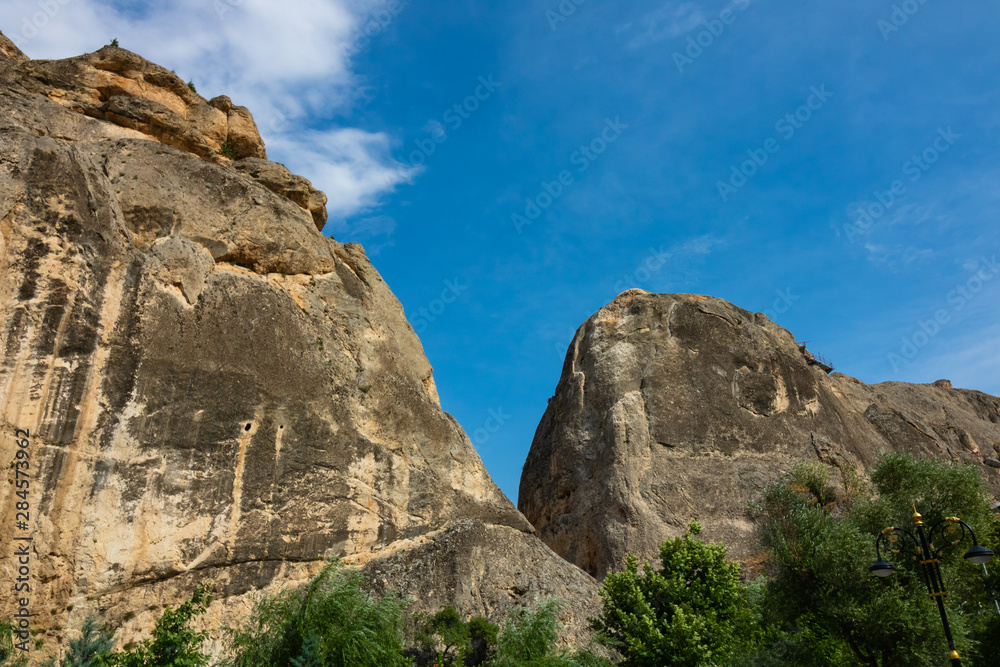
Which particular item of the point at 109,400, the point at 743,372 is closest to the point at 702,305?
the point at 743,372

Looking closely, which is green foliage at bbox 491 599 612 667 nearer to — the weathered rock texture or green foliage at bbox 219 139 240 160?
the weathered rock texture

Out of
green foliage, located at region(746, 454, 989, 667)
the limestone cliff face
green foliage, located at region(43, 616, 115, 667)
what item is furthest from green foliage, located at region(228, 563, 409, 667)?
the limestone cliff face

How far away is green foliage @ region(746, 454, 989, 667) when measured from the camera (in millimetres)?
23891

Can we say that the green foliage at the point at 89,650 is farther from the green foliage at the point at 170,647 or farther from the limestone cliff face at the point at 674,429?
the limestone cliff face at the point at 674,429

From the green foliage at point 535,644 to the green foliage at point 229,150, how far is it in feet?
66.9

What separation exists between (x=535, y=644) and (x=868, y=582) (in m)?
9.82

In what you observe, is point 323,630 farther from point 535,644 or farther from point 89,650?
point 535,644

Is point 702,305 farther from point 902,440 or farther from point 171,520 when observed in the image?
point 171,520

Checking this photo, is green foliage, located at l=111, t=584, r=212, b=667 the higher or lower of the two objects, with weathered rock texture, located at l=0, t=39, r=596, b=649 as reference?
lower

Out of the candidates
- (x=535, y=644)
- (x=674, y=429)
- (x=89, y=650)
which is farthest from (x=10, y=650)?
(x=674, y=429)

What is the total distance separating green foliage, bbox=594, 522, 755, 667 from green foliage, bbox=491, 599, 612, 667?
1.21 meters

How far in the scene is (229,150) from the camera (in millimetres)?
33562

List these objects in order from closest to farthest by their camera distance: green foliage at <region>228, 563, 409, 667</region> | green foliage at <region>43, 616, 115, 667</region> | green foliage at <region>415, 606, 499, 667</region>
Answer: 1. green foliage at <region>43, 616, 115, 667</region>
2. green foliage at <region>228, 563, 409, 667</region>
3. green foliage at <region>415, 606, 499, 667</region>

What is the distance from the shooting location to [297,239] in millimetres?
29562
